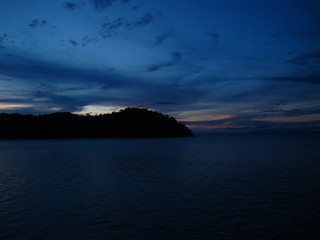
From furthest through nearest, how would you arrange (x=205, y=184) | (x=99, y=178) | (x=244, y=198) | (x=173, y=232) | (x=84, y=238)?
(x=99, y=178) → (x=205, y=184) → (x=244, y=198) → (x=173, y=232) → (x=84, y=238)

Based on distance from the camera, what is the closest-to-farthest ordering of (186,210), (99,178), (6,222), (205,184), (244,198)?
1. (6,222)
2. (186,210)
3. (244,198)
4. (205,184)
5. (99,178)

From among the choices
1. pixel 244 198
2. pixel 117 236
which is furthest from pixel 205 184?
pixel 117 236

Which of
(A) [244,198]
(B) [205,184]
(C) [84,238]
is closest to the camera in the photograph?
(C) [84,238]

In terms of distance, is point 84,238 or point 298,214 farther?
point 298,214

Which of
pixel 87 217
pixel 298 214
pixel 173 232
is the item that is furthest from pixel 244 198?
pixel 87 217

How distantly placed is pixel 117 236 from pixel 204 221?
5.60m

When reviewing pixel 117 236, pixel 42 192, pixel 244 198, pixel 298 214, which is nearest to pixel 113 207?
pixel 117 236

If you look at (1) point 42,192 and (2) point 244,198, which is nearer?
A: (2) point 244,198

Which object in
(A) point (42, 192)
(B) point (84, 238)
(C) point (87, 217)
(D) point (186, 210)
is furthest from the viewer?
(A) point (42, 192)

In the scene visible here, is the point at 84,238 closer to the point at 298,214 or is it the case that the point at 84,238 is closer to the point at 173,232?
the point at 173,232

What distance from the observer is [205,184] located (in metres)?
26.4

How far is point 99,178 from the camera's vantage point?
1200 inches

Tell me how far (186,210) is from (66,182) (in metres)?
16.8

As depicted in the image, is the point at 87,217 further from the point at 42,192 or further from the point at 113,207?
the point at 42,192
